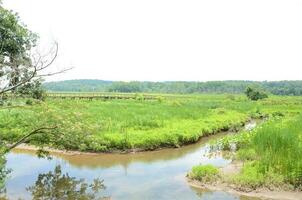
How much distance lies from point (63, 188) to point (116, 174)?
10.2 ft

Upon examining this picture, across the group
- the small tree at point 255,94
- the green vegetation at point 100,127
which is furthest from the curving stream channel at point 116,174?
the small tree at point 255,94

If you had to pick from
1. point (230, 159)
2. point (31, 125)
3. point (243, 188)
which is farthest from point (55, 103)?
point (230, 159)

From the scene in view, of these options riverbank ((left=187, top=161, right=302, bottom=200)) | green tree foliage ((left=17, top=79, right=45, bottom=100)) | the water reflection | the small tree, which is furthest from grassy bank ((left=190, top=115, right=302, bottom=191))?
the small tree

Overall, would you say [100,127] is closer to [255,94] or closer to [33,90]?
[33,90]

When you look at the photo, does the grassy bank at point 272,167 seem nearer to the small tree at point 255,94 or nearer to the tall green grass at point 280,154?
the tall green grass at point 280,154

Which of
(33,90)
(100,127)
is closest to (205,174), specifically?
(100,127)

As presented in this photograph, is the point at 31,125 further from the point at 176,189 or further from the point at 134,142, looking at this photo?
the point at 134,142

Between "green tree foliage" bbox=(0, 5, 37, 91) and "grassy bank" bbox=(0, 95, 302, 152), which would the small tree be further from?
"green tree foliage" bbox=(0, 5, 37, 91)

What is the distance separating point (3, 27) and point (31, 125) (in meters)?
3.57

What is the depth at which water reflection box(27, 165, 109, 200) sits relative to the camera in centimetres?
1437

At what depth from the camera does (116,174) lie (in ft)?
58.9

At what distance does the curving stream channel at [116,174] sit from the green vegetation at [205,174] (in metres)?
0.51

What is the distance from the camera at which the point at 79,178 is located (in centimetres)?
1709

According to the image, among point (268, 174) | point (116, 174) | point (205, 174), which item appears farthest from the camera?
point (116, 174)
